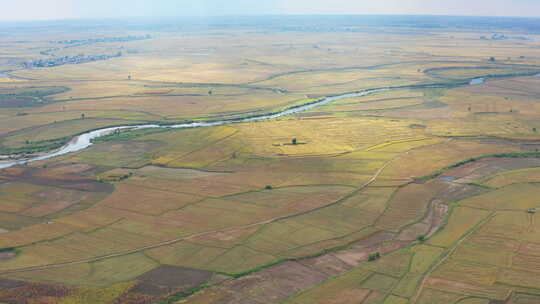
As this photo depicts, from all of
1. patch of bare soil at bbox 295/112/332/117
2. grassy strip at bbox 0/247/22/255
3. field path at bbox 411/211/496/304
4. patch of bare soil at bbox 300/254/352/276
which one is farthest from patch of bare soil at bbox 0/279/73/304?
patch of bare soil at bbox 295/112/332/117

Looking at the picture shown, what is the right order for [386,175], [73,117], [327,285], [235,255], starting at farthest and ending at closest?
[73,117], [386,175], [235,255], [327,285]

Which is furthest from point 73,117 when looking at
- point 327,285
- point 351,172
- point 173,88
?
point 327,285

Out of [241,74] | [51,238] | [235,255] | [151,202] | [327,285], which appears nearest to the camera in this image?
[327,285]

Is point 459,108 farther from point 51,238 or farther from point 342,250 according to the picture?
point 51,238

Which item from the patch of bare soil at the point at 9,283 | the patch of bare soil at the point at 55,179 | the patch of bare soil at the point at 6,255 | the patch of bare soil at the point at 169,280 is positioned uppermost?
the patch of bare soil at the point at 55,179

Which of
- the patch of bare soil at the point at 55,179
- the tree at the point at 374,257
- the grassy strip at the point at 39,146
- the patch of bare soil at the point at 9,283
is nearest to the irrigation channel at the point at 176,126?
the grassy strip at the point at 39,146

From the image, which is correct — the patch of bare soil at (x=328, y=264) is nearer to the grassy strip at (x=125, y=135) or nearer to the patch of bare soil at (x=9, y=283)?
the patch of bare soil at (x=9, y=283)

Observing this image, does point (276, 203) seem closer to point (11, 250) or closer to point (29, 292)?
point (29, 292)
